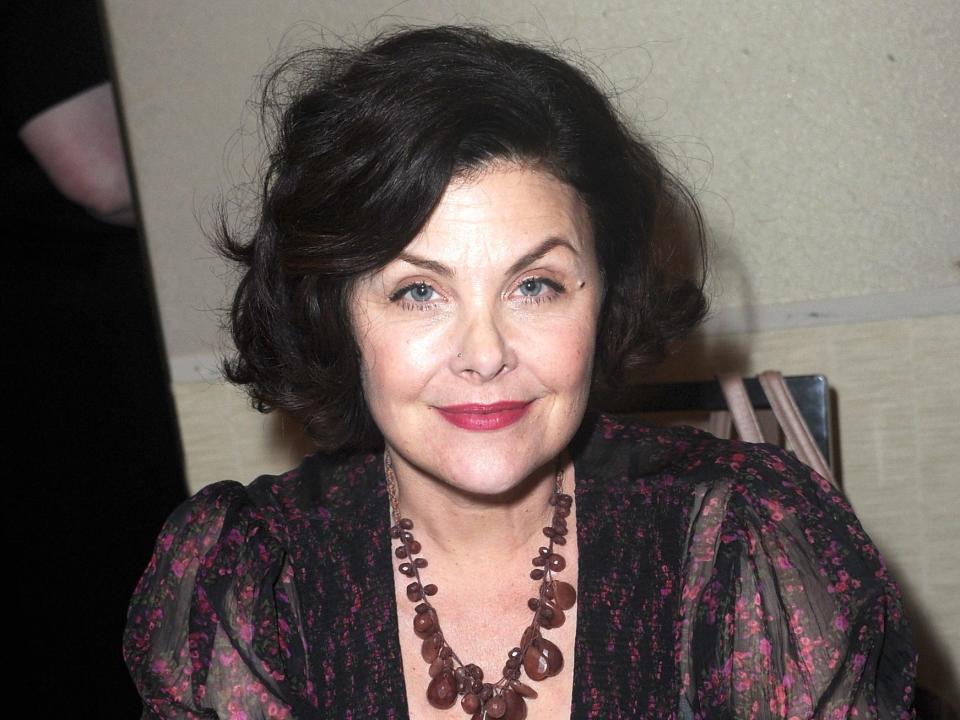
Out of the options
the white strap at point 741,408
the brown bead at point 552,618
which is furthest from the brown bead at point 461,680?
the white strap at point 741,408

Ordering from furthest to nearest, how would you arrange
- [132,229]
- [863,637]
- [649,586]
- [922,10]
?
[132,229], [922,10], [649,586], [863,637]

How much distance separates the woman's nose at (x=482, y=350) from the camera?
1188 millimetres

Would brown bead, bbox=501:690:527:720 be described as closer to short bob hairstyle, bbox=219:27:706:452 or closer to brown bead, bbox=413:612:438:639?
brown bead, bbox=413:612:438:639

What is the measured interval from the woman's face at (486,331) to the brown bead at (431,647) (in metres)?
0.24

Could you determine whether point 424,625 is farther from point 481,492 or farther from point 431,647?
point 481,492

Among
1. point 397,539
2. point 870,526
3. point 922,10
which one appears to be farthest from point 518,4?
point 870,526

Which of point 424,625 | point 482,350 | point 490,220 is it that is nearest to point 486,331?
point 482,350

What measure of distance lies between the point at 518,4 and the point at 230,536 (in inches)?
46.3

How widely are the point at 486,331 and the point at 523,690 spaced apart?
471 mm

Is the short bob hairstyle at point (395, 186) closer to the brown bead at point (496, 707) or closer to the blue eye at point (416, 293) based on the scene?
the blue eye at point (416, 293)

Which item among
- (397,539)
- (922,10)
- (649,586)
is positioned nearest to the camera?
(649,586)

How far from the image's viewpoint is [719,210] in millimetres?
1944

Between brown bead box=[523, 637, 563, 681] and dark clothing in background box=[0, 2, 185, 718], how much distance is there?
1.05 metres

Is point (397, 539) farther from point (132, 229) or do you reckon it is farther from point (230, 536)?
point (132, 229)
